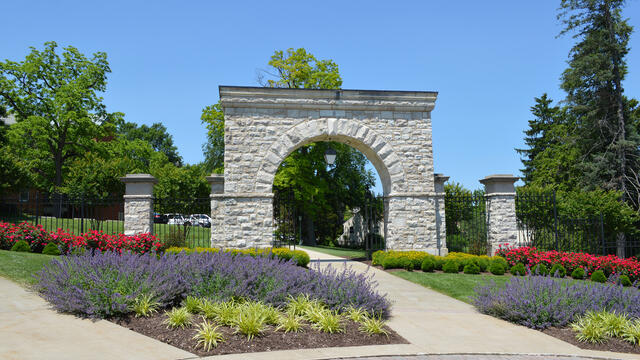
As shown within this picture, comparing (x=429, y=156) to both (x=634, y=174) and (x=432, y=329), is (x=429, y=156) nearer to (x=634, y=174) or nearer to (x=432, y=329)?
(x=432, y=329)

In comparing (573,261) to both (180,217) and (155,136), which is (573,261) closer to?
(180,217)

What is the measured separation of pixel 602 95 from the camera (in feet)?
75.2

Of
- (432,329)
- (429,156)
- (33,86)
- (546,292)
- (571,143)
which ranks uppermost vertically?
(33,86)

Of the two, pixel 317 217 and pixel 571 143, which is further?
pixel 317 217

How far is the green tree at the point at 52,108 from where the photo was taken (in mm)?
25377

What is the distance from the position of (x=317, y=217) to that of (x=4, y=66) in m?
21.4

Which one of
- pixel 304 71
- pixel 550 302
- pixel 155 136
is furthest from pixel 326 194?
pixel 155 136

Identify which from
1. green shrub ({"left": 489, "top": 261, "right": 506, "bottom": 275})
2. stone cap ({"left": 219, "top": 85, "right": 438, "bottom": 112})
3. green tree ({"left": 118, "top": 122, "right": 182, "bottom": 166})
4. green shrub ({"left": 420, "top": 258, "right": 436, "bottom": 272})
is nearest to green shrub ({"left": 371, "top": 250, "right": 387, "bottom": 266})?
green shrub ({"left": 420, "top": 258, "right": 436, "bottom": 272})

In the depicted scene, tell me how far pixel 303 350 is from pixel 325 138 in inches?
367

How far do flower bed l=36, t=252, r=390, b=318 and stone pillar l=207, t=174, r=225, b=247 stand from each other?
5.44m

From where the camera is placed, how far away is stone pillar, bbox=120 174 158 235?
12297 mm

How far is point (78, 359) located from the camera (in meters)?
4.30

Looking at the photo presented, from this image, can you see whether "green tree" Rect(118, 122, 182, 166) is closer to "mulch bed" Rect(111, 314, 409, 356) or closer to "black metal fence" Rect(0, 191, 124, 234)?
"black metal fence" Rect(0, 191, 124, 234)

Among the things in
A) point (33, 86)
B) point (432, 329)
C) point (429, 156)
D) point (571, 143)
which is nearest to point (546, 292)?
point (432, 329)
